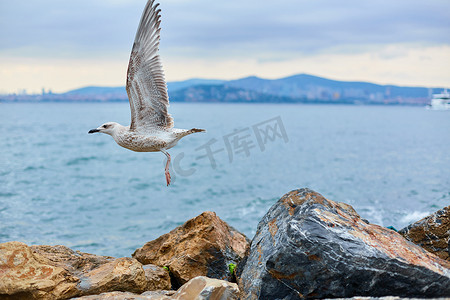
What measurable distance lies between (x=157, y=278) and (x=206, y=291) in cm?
171

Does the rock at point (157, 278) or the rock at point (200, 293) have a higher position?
the rock at point (200, 293)

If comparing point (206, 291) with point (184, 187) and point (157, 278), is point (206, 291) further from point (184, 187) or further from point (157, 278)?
point (184, 187)

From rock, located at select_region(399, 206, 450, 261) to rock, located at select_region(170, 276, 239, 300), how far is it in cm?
319

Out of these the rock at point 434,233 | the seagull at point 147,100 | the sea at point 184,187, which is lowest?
the sea at point 184,187

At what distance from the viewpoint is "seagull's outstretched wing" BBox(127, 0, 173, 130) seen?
21.3ft

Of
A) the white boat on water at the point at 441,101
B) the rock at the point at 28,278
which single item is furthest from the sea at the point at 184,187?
the white boat on water at the point at 441,101

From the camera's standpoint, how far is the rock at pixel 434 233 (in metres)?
6.78

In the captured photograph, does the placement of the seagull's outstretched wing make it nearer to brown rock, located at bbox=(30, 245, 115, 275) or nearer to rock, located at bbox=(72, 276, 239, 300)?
brown rock, located at bbox=(30, 245, 115, 275)

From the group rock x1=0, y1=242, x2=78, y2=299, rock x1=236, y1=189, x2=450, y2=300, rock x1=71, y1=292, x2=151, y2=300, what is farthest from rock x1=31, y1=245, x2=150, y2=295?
rock x1=236, y1=189, x2=450, y2=300

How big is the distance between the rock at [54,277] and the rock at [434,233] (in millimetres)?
4013

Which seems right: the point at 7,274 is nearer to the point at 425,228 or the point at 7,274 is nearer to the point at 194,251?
the point at 194,251

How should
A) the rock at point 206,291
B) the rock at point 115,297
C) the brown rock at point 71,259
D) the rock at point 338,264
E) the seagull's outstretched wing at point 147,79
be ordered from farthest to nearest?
1. the seagull's outstretched wing at point 147,79
2. the brown rock at point 71,259
3. the rock at point 115,297
4. the rock at point 206,291
5. the rock at point 338,264

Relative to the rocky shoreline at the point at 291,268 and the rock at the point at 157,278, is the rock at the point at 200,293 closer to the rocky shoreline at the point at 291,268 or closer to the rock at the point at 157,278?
the rocky shoreline at the point at 291,268

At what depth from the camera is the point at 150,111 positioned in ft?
22.7
